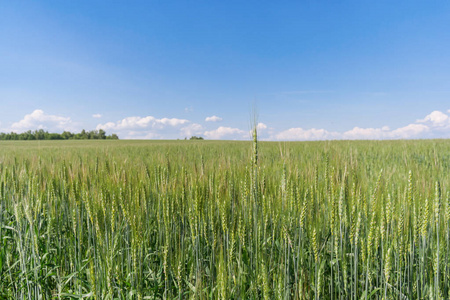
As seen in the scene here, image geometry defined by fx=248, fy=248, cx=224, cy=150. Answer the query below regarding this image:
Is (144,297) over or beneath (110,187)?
beneath

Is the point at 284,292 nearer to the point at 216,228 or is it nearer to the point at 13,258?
the point at 216,228

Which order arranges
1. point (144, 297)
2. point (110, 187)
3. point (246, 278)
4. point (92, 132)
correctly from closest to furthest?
point (144, 297), point (246, 278), point (110, 187), point (92, 132)

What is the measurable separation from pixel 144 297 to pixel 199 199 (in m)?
0.59

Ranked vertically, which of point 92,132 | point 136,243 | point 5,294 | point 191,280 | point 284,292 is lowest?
point 5,294

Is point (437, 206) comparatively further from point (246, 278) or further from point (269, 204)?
point (246, 278)

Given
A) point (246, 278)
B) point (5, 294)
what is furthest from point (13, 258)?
point (246, 278)

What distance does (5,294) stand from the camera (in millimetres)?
1616

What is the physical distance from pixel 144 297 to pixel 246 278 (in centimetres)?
57

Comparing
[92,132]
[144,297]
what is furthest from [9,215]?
[92,132]

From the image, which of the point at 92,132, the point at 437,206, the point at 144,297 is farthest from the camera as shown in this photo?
the point at 92,132

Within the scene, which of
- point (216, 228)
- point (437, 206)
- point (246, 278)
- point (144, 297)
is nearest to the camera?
point (437, 206)

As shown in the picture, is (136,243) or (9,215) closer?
(136,243)

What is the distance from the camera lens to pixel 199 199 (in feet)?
4.61

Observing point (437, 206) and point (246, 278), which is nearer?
point (437, 206)
